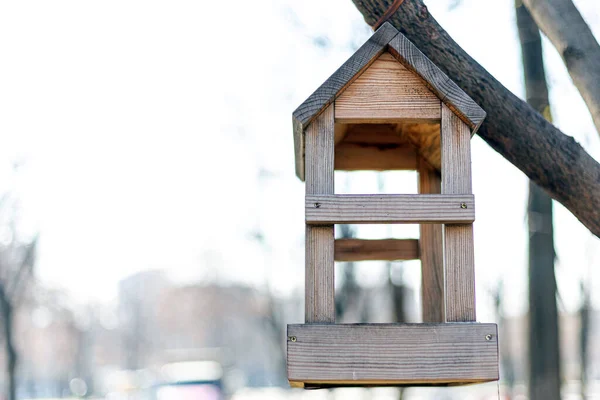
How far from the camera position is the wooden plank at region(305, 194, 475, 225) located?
2553 mm

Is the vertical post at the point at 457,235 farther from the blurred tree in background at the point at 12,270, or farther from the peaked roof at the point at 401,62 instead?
the blurred tree in background at the point at 12,270

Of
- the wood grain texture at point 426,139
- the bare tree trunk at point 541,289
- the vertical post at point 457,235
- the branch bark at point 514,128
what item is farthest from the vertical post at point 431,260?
the bare tree trunk at point 541,289

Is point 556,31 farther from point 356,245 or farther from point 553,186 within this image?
point 356,245

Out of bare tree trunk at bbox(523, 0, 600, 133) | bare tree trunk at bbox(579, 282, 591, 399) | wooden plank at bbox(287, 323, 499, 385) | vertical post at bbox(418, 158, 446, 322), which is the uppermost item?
bare tree trunk at bbox(523, 0, 600, 133)

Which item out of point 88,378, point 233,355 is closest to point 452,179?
point 88,378

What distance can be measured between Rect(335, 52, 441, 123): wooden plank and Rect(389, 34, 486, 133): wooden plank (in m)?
0.04

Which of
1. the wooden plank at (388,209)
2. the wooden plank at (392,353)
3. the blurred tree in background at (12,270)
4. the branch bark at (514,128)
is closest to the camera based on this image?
the wooden plank at (392,353)

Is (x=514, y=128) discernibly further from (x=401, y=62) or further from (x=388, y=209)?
(x=388, y=209)

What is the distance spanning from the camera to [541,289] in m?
7.62

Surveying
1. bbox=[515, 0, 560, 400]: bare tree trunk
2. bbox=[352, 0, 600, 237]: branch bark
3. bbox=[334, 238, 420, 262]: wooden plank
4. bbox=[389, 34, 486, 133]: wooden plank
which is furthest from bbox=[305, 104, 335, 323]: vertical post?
bbox=[515, 0, 560, 400]: bare tree trunk

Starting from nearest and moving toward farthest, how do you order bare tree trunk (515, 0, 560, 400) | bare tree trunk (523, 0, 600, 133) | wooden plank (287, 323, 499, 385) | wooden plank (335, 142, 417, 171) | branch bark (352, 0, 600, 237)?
wooden plank (287, 323, 499, 385), branch bark (352, 0, 600, 237), bare tree trunk (523, 0, 600, 133), wooden plank (335, 142, 417, 171), bare tree trunk (515, 0, 560, 400)

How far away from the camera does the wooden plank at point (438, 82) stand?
2654 mm

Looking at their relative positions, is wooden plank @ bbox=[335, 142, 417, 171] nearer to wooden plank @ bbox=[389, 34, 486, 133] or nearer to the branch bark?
the branch bark

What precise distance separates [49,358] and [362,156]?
257 ft
